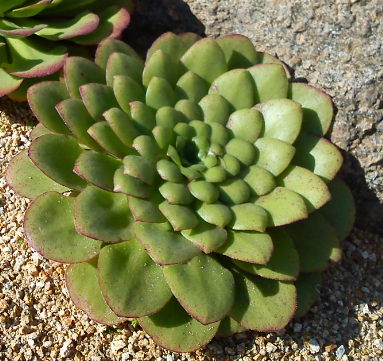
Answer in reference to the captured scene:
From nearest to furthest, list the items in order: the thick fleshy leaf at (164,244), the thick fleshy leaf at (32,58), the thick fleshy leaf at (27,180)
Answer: the thick fleshy leaf at (164,244)
the thick fleshy leaf at (27,180)
the thick fleshy leaf at (32,58)

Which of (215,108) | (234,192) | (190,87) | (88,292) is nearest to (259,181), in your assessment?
(234,192)

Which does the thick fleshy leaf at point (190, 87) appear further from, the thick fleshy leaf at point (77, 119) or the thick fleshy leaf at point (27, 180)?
the thick fleshy leaf at point (27, 180)

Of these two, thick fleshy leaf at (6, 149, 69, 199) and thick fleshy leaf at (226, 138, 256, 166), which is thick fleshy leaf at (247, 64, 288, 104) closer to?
thick fleshy leaf at (226, 138, 256, 166)

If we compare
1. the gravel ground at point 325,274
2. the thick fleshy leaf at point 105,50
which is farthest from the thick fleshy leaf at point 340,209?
the thick fleshy leaf at point 105,50

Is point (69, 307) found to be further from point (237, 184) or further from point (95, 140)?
point (237, 184)

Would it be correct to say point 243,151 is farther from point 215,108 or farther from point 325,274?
point 325,274

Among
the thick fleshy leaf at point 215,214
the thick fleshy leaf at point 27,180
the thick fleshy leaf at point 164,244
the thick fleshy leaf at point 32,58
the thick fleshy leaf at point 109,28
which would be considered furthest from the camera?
the thick fleshy leaf at point 109,28
